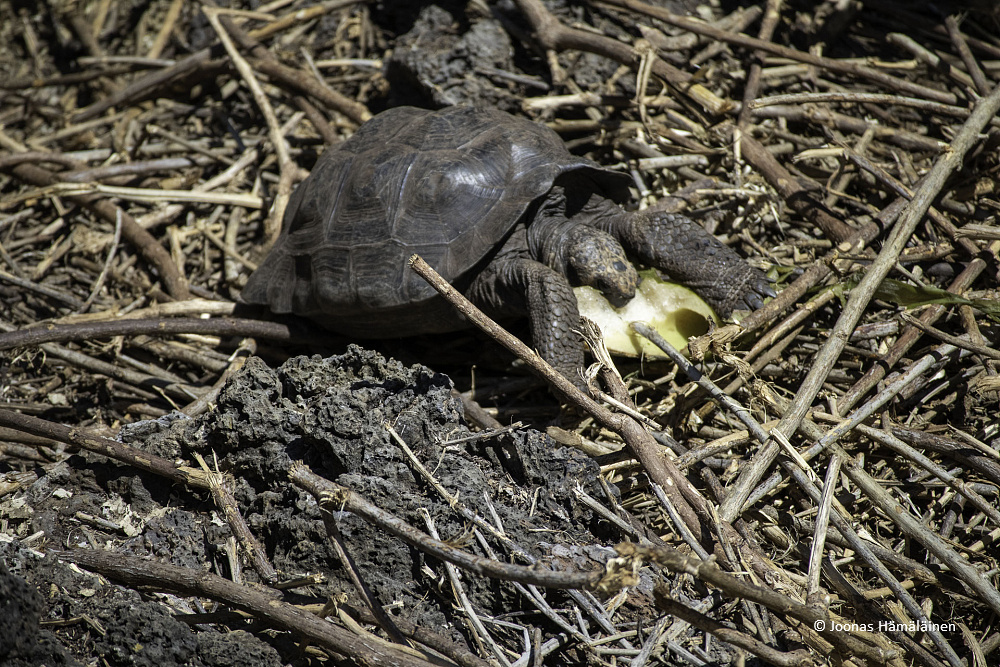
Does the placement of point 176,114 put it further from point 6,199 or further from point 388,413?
point 388,413

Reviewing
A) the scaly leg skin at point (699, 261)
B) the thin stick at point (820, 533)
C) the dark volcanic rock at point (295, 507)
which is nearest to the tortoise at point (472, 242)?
the scaly leg skin at point (699, 261)

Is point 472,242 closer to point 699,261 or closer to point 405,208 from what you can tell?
point 405,208

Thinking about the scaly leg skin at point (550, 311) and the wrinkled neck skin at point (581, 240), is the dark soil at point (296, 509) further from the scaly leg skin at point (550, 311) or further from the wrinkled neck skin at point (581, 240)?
the wrinkled neck skin at point (581, 240)

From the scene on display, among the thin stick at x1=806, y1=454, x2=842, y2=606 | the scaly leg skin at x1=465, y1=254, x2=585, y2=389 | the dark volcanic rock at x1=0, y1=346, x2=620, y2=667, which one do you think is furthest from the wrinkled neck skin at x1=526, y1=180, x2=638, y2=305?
the thin stick at x1=806, y1=454, x2=842, y2=606

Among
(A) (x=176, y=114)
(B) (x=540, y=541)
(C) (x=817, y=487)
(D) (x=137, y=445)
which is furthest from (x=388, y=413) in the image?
(A) (x=176, y=114)

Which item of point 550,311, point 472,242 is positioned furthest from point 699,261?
point 472,242
